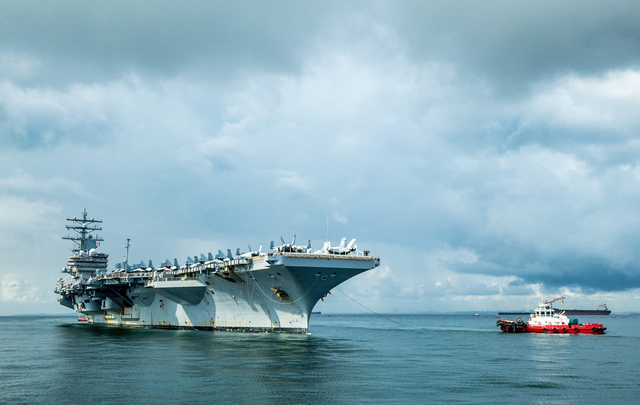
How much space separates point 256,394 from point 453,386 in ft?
26.2

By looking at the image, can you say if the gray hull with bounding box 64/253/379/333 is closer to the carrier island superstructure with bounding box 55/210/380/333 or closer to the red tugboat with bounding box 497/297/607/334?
the carrier island superstructure with bounding box 55/210/380/333

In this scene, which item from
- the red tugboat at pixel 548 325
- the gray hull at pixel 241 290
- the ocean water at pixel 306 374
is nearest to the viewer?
the ocean water at pixel 306 374

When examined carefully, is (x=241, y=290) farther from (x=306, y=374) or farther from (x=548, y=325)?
(x=548, y=325)

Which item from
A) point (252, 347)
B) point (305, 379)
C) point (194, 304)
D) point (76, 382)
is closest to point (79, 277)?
point (194, 304)

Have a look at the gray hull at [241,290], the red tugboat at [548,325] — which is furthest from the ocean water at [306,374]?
the red tugboat at [548,325]

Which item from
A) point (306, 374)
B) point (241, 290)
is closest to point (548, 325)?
point (241, 290)

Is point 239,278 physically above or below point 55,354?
above

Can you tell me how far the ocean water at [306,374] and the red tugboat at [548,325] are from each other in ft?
59.3

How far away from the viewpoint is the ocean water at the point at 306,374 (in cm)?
1895

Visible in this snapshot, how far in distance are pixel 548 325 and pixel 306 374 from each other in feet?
134

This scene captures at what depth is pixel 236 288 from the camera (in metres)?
41.7

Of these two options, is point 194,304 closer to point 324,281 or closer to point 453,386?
point 324,281

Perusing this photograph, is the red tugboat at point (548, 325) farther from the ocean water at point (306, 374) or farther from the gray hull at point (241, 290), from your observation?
the gray hull at point (241, 290)

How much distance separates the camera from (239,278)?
40.2 metres
